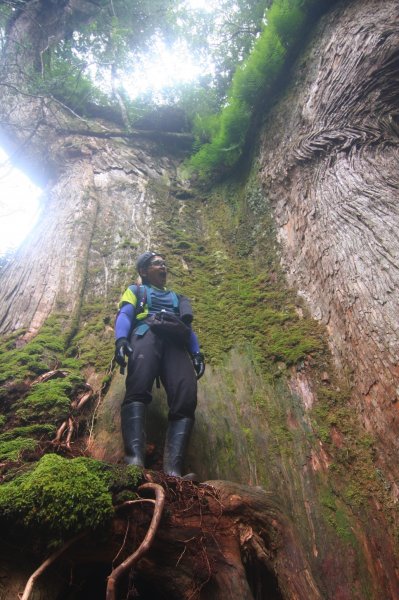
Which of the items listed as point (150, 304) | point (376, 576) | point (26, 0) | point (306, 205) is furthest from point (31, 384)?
point (26, 0)

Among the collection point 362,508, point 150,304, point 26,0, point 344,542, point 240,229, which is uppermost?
point 26,0

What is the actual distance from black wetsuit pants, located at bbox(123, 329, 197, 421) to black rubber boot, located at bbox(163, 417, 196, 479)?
0.24 feet

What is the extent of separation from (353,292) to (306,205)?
6.12 ft

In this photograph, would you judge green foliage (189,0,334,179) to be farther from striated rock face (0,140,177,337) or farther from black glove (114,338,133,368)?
black glove (114,338,133,368)

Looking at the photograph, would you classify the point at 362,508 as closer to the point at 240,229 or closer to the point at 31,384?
the point at 31,384

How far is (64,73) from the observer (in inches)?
360

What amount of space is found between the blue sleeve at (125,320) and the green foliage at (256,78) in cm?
500

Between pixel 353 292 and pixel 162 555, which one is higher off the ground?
pixel 353 292

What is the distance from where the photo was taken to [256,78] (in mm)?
7184

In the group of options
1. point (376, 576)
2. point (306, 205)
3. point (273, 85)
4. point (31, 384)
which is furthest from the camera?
point (273, 85)

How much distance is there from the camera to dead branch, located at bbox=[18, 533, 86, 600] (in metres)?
1.63

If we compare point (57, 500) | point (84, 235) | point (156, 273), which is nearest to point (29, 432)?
point (57, 500)

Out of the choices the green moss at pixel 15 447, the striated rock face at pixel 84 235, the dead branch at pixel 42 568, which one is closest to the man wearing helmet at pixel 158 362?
the green moss at pixel 15 447

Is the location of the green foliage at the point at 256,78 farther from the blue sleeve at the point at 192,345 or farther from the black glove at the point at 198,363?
the black glove at the point at 198,363
